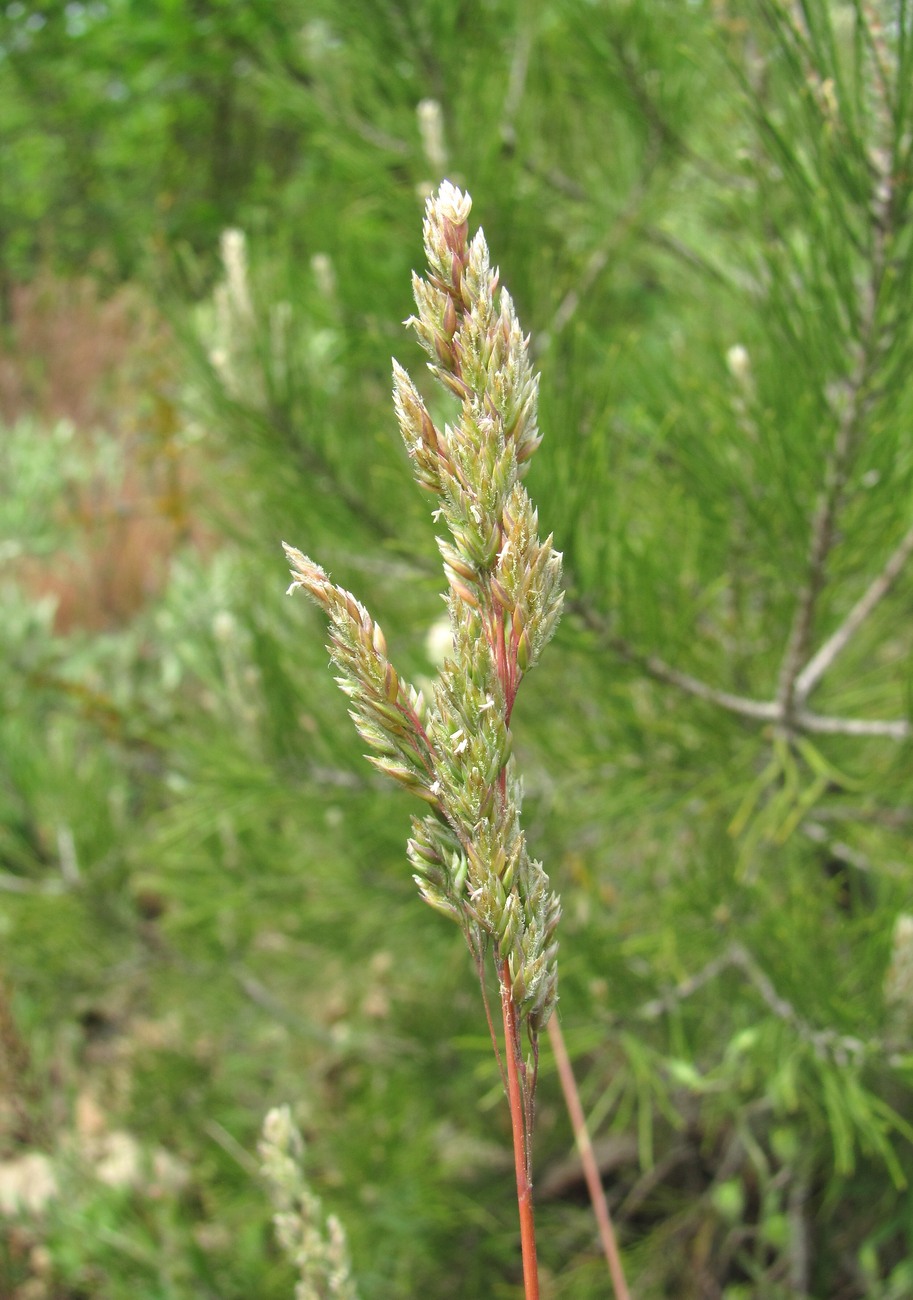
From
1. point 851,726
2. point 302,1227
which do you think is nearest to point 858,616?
point 851,726

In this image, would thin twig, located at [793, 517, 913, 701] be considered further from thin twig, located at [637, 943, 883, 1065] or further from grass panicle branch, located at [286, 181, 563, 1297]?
grass panicle branch, located at [286, 181, 563, 1297]

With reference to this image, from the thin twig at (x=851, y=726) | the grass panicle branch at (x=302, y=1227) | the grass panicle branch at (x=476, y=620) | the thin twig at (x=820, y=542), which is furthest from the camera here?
the thin twig at (x=851, y=726)

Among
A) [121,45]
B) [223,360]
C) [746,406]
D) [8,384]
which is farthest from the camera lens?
[8,384]

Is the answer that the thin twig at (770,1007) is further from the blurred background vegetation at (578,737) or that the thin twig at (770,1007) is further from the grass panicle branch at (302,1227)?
the grass panicle branch at (302,1227)

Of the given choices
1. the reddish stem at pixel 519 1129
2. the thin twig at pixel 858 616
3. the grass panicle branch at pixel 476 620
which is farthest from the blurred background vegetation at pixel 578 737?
the reddish stem at pixel 519 1129

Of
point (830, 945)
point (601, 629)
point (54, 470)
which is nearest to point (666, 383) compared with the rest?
→ point (601, 629)

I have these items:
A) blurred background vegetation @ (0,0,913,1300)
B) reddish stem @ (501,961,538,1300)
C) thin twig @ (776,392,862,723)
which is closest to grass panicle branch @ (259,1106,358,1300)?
reddish stem @ (501,961,538,1300)

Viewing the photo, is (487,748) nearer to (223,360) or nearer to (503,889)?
(503,889)
